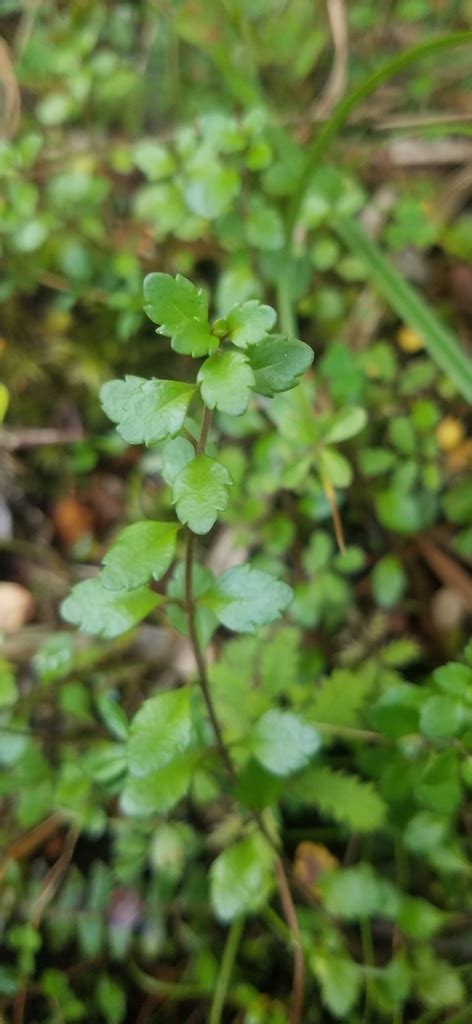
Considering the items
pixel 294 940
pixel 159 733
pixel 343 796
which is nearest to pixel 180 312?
pixel 159 733

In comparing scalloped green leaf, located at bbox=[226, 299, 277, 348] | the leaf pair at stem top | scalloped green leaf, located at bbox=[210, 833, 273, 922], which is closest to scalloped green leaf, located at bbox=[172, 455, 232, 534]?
the leaf pair at stem top

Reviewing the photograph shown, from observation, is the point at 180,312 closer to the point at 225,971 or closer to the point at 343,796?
the point at 343,796

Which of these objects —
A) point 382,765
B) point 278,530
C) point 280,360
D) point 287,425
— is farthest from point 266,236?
point 382,765

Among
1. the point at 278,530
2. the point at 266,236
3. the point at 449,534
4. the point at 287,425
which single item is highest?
the point at 266,236

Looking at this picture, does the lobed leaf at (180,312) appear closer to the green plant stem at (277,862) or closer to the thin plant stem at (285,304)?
the green plant stem at (277,862)

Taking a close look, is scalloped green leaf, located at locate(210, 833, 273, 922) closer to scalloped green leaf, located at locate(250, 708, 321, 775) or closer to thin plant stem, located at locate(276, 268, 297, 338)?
scalloped green leaf, located at locate(250, 708, 321, 775)

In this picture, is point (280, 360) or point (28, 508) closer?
point (280, 360)

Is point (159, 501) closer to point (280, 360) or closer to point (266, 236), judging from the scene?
point (266, 236)
